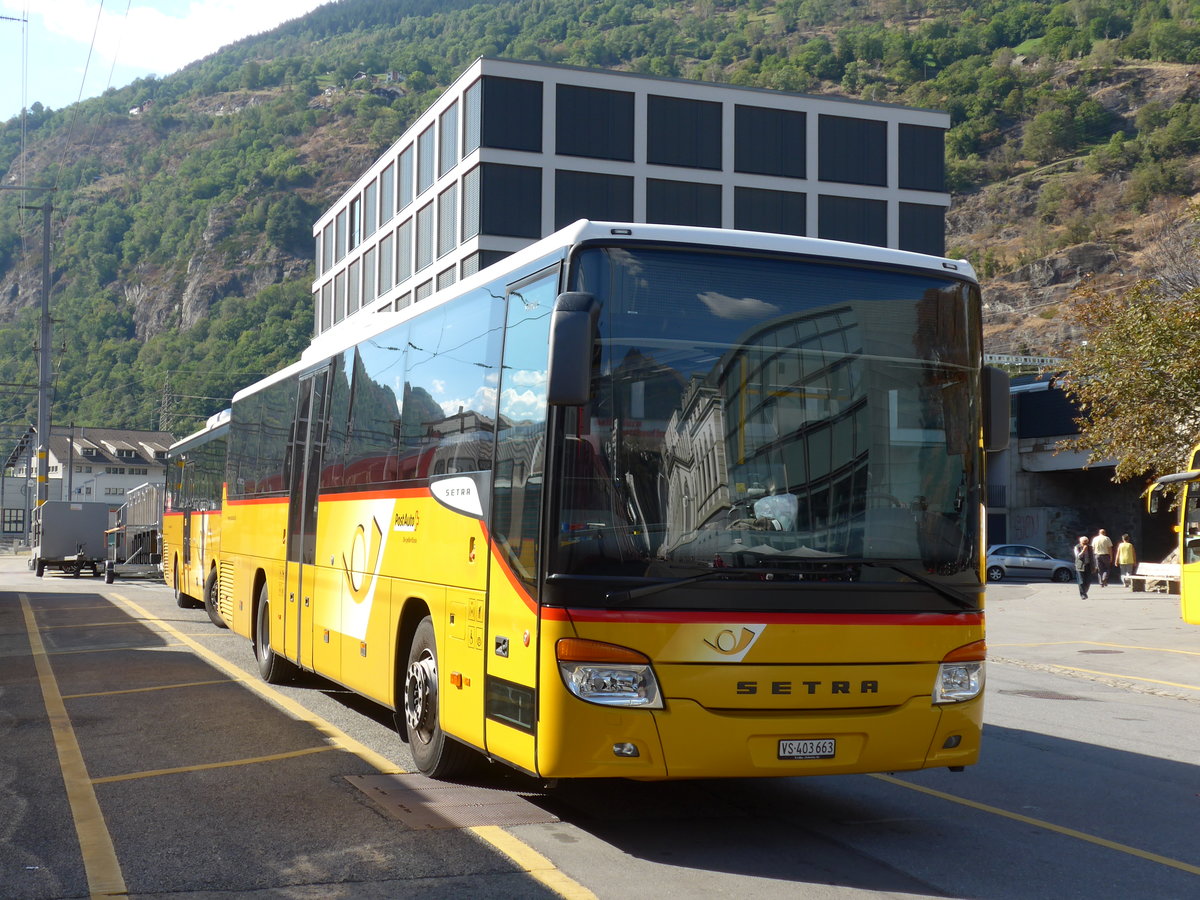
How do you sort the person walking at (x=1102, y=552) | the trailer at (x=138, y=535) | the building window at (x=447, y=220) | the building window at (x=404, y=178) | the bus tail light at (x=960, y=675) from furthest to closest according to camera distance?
1. the building window at (x=404, y=178)
2. the building window at (x=447, y=220)
3. the person walking at (x=1102, y=552)
4. the trailer at (x=138, y=535)
5. the bus tail light at (x=960, y=675)

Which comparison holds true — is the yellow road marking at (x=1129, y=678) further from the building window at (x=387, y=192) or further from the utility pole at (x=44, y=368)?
the building window at (x=387, y=192)

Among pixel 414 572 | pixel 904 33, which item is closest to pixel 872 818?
pixel 414 572

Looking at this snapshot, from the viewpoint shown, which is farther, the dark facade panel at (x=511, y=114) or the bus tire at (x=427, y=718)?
the dark facade panel at (x=511, y=114)

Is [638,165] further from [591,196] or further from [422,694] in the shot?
[422,694]

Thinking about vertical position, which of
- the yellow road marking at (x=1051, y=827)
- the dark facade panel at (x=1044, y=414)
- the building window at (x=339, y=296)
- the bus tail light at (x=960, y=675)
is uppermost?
the building window at (x=339, y=296)

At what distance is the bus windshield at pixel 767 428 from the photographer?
21.5 feet

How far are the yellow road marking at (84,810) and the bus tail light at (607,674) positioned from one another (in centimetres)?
215

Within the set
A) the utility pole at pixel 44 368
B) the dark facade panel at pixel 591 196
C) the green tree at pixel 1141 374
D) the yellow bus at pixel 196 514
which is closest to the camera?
the yellow bus at pixel 196 514

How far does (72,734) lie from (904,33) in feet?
597

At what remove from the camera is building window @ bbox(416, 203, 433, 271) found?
Answer: 199ft

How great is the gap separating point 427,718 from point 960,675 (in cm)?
317

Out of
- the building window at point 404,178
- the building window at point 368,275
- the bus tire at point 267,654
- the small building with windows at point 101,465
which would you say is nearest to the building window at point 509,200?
the building window at point 404,178

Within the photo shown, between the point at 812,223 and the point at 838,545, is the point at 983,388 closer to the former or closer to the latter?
the point at 838,545

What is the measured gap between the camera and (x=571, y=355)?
6316 mm
